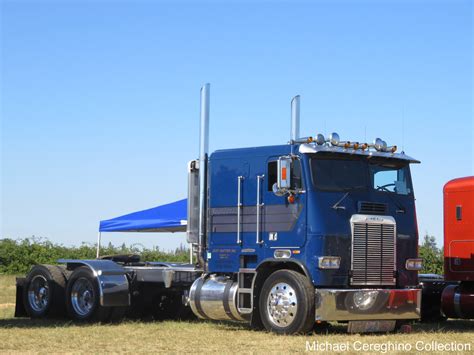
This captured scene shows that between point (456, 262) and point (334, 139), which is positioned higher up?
point (334, 139)

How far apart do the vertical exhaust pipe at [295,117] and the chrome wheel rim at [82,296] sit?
4800 millimetres

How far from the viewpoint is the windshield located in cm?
1430

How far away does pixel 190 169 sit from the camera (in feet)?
53.5

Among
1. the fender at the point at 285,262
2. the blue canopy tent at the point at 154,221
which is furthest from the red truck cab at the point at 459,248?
the blue canopy tent at the point at 154,221

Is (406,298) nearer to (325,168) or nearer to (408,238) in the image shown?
(408,238)

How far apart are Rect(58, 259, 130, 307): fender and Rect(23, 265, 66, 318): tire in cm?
96

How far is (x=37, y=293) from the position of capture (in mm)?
18328

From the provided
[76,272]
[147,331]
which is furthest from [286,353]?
[76,272]

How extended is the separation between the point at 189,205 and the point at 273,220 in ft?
6.95

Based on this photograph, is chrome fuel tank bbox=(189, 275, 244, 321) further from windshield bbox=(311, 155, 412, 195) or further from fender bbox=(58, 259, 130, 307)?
windshield bbox=(311, 155, 412, 195)

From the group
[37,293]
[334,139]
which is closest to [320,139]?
[334,139]

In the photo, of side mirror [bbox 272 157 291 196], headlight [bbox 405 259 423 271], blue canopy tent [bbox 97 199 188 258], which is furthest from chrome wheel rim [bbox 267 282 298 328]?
blue canopy tent [bbox 97 199 188 258]

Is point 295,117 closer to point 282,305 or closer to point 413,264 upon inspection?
point 413,264

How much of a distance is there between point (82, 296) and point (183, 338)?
426cm
